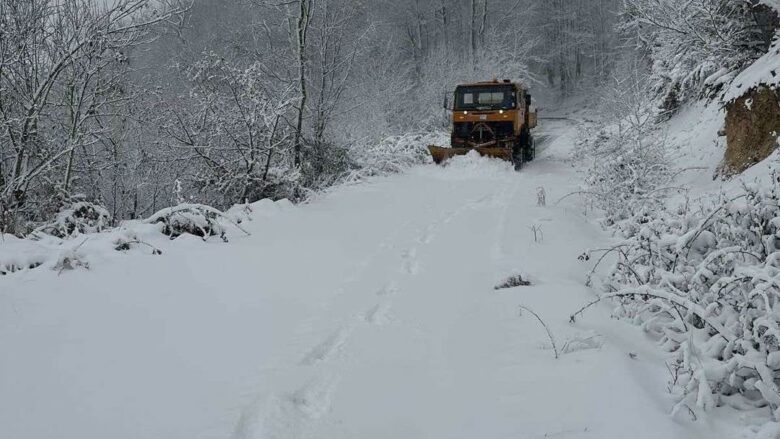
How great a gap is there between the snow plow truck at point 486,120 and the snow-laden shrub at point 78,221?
10125mm

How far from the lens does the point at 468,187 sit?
12977 millimetres

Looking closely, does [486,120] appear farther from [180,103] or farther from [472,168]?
[180,103]

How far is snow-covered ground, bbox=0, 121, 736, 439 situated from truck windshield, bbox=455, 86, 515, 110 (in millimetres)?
10794

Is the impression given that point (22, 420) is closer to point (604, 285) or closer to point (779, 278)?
point (779, 278)

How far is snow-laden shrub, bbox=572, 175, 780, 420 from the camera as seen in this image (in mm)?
2914

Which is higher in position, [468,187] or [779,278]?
[779,278]

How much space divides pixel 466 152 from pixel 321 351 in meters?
12.9

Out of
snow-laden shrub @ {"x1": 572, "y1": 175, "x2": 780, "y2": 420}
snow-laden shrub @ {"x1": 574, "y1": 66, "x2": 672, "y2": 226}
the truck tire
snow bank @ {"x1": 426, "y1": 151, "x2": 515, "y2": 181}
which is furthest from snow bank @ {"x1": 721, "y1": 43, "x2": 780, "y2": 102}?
the truck tire

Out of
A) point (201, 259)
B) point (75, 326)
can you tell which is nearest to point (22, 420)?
point (75, 326)

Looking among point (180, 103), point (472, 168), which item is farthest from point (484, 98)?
point (180, 103)

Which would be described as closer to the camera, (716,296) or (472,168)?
(716,296)

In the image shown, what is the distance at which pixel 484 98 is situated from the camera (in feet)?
55.9

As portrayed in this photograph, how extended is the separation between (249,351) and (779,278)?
313cm

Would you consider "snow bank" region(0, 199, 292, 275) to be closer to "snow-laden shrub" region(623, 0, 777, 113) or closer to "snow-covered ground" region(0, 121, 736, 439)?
"snow-covered ground" region(0, 121, 736, 439)
